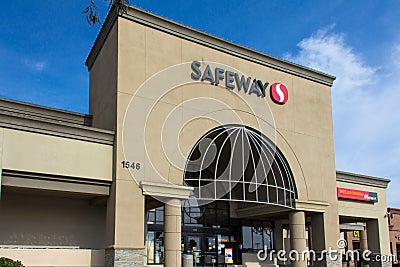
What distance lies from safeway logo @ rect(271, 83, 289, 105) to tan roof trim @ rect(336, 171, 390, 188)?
5850mm

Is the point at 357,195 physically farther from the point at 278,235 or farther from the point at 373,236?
the point at 278,235

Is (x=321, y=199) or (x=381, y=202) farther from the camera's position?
(x=381, y=202)

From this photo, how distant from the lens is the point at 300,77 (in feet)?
89.3

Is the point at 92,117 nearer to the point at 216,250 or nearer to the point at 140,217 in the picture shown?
the point at 140,217

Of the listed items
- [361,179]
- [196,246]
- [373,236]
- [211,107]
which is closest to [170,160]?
[211,107]

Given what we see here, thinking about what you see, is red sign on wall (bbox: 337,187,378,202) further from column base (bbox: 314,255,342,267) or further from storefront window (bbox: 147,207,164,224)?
storefront window (bbox: 147,207,164,224)

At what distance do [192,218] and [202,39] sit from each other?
1031 centimetres

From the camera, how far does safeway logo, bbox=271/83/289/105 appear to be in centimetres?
2526

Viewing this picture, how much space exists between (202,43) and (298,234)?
1095cm

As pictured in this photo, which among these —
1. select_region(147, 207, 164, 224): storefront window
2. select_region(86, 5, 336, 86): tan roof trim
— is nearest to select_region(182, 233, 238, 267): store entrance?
select_region(147, 207, 164, 224): storefront window

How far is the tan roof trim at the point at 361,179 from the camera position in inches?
1102

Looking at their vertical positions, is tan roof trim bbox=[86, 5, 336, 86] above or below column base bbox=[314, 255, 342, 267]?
above

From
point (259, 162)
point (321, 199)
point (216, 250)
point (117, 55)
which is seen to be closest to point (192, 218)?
point (216, 250)

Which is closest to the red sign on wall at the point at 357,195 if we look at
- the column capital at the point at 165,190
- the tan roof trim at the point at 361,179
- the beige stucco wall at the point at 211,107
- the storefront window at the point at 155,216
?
the tan roof trim at the point at 361,179
